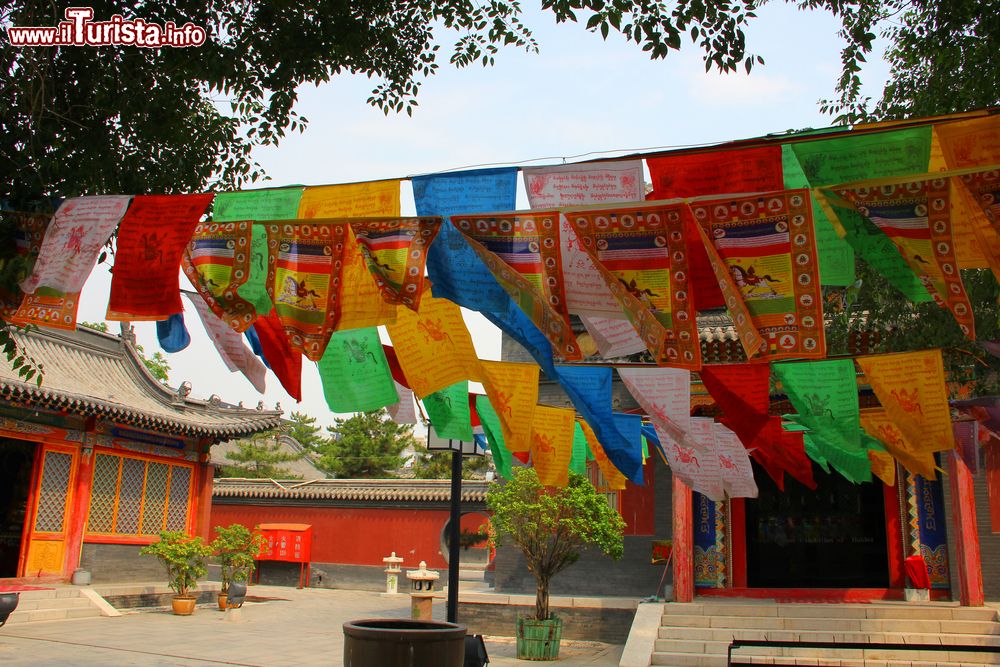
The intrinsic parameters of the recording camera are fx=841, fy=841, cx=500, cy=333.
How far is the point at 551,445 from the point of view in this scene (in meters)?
7.95

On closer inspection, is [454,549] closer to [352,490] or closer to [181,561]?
[181,561]

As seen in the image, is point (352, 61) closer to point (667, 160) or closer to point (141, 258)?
point (141, 258)

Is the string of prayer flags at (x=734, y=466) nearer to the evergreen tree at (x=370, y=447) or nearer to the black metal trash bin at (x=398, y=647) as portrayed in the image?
the black metal trash bin at (x=398, y=647)

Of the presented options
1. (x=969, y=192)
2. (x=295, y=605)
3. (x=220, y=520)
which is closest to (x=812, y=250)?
(x=969, y=192)

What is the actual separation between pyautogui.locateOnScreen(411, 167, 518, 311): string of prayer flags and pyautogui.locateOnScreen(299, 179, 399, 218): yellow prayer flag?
19 centimetres

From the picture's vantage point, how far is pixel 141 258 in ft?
17.8

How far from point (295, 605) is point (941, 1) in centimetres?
1732

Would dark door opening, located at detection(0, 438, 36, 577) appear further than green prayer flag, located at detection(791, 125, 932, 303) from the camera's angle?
Yes

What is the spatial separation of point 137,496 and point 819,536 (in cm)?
1372

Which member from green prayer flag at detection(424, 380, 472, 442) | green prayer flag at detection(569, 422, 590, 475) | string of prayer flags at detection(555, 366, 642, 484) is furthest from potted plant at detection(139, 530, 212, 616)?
string of prayer flags at detection(555, 366, 642, 484)

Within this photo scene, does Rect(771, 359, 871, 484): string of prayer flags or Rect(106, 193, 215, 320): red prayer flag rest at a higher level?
Rect(106, 193, 215, 320): red prayer flag

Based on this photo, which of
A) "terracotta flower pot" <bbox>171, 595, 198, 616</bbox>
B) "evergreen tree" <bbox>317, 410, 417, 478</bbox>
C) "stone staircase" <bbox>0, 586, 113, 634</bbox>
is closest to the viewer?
"stone staircase" <bbox>0, 586, 113, 634</bbox>

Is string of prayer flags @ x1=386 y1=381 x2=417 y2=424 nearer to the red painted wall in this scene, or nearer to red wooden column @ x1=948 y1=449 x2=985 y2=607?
red wooden column @ x1=948 y1=449 x2=985 y2=607

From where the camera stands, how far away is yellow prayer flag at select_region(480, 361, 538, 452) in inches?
271
